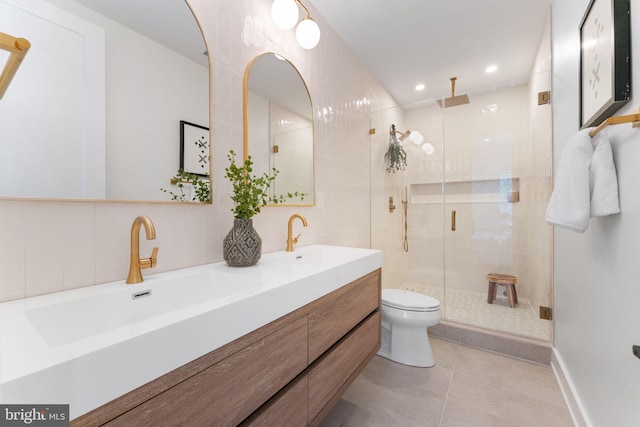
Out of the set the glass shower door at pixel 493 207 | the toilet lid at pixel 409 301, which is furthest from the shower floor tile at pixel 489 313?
the toilet lid at pixel 409 301

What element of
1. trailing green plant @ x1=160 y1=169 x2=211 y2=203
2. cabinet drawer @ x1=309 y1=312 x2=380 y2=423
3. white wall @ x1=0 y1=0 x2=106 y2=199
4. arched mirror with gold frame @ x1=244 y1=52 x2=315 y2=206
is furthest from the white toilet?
white wall @ x1=0 y1=0 x2=106 y2=199

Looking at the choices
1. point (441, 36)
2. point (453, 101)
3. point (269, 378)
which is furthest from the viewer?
point (453, 101)

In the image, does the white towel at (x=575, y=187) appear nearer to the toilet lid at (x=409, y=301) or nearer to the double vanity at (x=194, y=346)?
the double vanity at (x=194, y=346)

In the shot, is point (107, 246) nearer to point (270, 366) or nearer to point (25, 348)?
point (25, 348)

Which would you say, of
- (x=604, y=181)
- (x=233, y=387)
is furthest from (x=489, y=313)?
(x=233, y=387)

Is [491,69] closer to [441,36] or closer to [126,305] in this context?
[441,36]

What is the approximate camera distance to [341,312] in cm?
118

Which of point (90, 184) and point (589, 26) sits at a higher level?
point (589, 26)

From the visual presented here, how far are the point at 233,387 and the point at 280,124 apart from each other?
4.49ft

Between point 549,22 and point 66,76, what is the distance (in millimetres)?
2997

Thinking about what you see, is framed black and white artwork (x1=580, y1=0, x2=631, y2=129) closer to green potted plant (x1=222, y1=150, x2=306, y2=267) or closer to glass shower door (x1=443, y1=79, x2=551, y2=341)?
glass shower door (x1=443, y1=79, x2=551, y2=341)

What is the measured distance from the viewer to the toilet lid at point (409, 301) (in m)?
1.92

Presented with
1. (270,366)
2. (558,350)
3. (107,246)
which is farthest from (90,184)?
(558,350)

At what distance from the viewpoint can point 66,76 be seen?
0.84m
